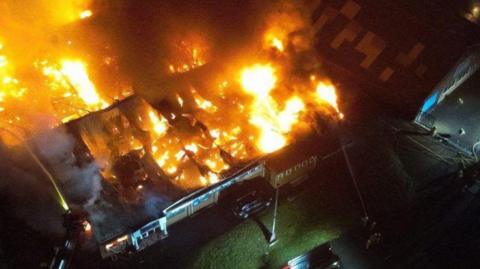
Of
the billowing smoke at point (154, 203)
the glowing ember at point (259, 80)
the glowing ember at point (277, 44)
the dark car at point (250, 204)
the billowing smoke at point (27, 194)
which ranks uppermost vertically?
the glowing ember at point (277, 44)

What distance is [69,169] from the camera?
1276 centimetres

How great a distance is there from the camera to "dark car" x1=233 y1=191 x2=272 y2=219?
13.0m

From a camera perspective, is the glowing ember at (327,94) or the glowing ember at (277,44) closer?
the glowing ember at (327,94)

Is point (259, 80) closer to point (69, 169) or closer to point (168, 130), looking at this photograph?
point (168, 130)

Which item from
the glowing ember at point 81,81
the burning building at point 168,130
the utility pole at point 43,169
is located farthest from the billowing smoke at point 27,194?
the glowing ember at point 81,81

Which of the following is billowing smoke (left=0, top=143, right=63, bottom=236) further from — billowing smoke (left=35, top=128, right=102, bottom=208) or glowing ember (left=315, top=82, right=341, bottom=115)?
glowing ember (left=315, top=82, right=341, bottom=115)

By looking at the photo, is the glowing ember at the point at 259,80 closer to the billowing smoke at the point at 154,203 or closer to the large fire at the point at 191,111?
the large fire at the point at 191,111

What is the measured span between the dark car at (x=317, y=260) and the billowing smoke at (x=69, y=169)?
6.28 m

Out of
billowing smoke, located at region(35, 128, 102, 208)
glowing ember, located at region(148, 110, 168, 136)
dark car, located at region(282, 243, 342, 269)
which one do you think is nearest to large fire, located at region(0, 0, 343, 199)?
glowing ember, located at region(148, 110, 168, 136)

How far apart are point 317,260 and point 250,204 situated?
9.23ft

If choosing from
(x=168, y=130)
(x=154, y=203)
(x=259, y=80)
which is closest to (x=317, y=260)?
(x=154, y=203)

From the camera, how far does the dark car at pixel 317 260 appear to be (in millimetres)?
11297

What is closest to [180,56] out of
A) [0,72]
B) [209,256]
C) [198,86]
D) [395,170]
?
[198,86]

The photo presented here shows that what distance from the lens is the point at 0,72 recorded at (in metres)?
15.2
